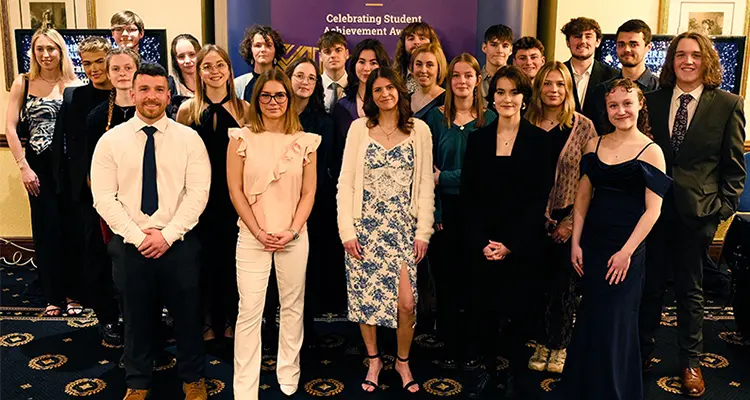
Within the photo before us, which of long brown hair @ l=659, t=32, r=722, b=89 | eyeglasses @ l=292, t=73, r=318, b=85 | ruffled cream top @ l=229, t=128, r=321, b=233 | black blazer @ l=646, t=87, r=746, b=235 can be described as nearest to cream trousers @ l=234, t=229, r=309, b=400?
ruffled cream top @ l=229, t=128, r=321, b=233

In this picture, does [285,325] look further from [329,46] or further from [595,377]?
[329,46]

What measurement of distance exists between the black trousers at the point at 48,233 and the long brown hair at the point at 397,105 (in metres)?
2.54

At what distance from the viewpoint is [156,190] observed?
120 inches

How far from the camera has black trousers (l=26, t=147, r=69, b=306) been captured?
4512 millimetres

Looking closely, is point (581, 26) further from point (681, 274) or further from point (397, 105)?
point (681, 274)

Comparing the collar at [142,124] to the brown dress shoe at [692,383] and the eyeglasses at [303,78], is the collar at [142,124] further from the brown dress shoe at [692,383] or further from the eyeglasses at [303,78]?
the brown dress shoe at [692,383]

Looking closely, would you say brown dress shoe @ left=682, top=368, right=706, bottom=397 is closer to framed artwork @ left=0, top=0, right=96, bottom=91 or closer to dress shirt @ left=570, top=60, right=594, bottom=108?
dress shirt @ left=570, top=60, right=594, bottom=108

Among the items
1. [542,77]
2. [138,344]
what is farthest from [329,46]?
[138,344]

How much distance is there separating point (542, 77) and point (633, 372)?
1.52 meters

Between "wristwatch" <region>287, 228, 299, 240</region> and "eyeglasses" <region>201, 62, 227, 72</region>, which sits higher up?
"eyeglasses" <region>201, 62, 227, 72</region>

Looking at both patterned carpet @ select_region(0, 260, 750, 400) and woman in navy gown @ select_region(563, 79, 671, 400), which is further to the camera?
patterned carpet @ select_region(0, 260, 750, 400)

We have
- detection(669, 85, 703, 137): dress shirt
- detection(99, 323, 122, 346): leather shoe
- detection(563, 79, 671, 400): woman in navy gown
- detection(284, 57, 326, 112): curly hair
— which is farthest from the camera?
detection(99, 323, 122, 346): leather shoe

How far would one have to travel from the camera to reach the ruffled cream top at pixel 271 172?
3.14m

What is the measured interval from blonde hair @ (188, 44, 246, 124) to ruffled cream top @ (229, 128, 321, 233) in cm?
36
